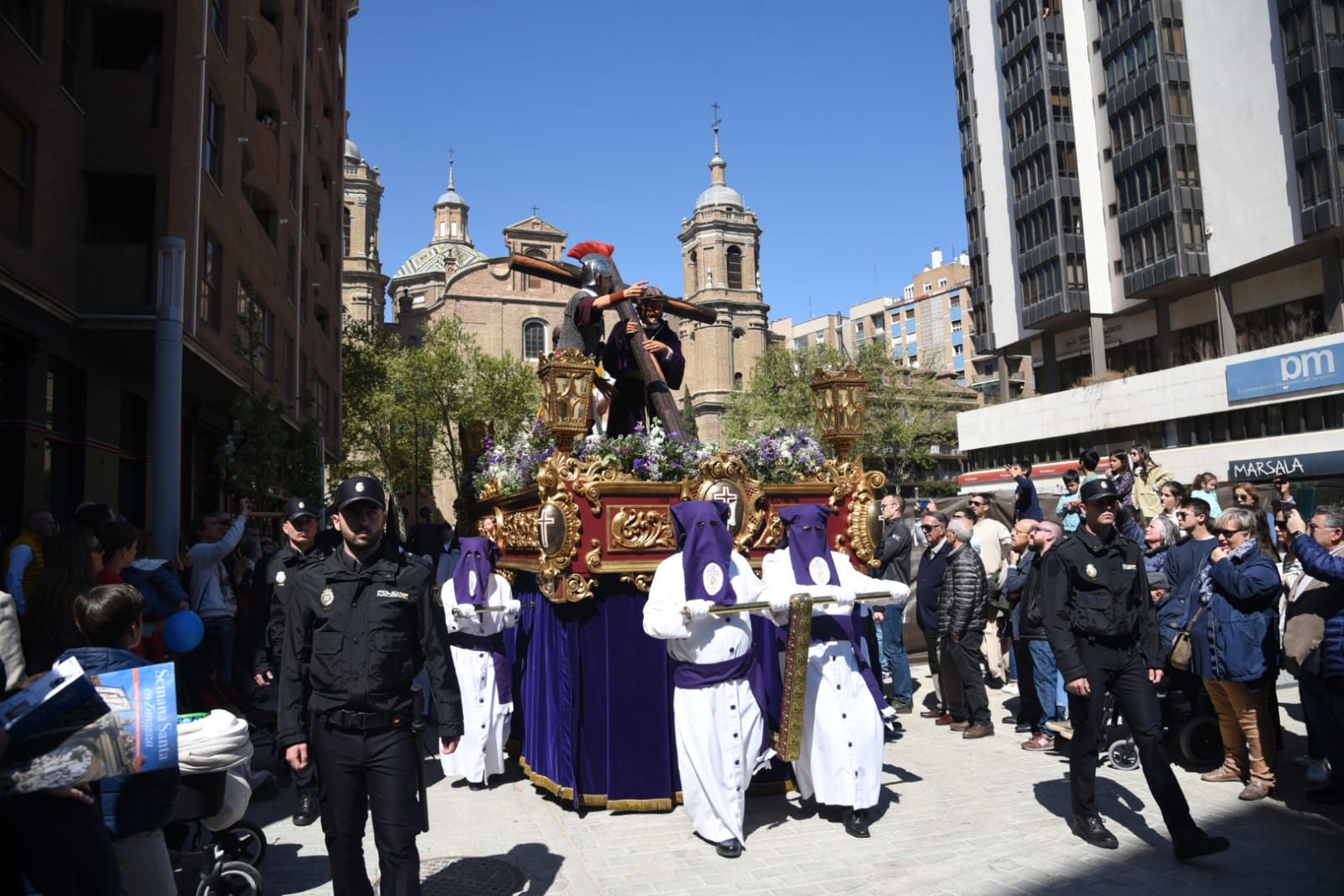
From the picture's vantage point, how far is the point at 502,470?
8312mm

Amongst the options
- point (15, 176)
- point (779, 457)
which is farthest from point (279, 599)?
point (15, 176)

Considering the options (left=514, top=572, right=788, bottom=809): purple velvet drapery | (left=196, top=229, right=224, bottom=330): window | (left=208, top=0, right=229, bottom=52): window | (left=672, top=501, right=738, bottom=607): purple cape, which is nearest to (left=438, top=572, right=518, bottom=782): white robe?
(left=514, top=572, right=788, bottom=809): purple velvet drapery

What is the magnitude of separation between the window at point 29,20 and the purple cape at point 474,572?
8.88m

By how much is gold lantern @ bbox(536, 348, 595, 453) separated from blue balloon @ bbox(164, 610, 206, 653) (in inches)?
106

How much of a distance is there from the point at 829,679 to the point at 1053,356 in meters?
42.5

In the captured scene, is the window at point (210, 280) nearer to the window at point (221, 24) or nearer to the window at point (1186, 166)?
the window at point (221, 24)

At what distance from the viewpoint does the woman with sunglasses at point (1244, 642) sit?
6.31 m

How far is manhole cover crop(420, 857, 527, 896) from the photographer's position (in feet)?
16.9

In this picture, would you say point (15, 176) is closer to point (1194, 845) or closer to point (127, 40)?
point (127, 40)

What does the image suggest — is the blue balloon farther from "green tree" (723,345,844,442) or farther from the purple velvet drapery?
"green tree" (723,345,844,442)

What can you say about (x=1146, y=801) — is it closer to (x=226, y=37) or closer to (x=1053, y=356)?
(x=226, y=37)

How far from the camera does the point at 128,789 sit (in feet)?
11.4

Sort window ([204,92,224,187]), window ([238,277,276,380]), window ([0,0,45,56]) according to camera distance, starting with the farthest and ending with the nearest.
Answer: window ([238,277,276,380]) → window ([204,92,224,187]) → window ([0,0,45,56])

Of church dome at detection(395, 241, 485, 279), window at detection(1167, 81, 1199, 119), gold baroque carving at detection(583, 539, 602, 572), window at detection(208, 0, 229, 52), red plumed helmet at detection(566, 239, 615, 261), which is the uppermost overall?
church dome at detection(395, 241, 485, 279)
